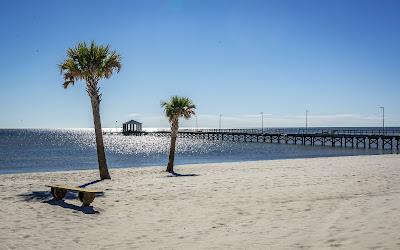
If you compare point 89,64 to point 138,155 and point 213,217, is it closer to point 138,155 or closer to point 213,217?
point 213,217

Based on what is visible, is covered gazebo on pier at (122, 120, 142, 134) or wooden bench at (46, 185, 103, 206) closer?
wooden bench at (46, 185, 103, 206)

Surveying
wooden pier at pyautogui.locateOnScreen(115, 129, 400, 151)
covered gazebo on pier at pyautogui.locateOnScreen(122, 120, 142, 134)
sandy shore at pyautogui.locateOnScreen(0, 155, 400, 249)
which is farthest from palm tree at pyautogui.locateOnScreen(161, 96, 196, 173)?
covered gazebo on pier at pyautogui.locateOnScreen(122, 120, 142, 134)

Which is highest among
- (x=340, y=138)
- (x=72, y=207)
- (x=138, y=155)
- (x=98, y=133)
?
(x=98, y=133)

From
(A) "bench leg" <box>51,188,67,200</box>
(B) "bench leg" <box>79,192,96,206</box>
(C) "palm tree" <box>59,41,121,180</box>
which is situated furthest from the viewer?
(C) "palm tree" <box>59,41,121,180</box>

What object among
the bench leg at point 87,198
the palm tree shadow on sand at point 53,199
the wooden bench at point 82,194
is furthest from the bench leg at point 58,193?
the bench leg at point 87,198

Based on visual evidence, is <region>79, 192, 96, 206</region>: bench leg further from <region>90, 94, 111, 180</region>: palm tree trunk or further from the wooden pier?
the wooden pier

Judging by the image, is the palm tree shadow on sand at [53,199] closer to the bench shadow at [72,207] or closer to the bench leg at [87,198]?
the bench shadow at [72,207]

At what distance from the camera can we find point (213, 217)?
33.6 feet

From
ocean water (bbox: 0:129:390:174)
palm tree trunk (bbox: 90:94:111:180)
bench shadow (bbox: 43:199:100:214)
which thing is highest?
palm tree trunk (bbox: 90:94:111:180)

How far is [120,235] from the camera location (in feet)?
28.6

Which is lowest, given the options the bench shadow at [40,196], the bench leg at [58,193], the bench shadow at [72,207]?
the bench shadow at [72,207]

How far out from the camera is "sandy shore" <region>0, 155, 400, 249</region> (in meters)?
7.83

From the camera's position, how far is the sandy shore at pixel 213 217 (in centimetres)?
783

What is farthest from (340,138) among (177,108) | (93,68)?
(93,68)
